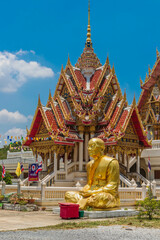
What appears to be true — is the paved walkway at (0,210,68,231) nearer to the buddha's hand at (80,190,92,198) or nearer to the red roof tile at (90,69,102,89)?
the buddha's hand at (80,190,92,198)

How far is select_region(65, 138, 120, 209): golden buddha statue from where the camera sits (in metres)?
11.2

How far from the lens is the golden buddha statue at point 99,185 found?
440 inches

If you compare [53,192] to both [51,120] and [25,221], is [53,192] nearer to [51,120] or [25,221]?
[25,221]

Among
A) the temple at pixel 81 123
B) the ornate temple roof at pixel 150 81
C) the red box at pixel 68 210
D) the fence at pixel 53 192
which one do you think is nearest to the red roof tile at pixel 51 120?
the temple at pixel 81 123

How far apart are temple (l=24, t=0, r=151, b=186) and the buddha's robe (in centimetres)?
683

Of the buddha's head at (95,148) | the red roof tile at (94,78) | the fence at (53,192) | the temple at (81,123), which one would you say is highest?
the red roof tile at (94,78)

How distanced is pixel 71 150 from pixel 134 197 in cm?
530

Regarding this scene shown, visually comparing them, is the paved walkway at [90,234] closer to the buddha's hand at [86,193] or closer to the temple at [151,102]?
the buddha's hand at [86,193]

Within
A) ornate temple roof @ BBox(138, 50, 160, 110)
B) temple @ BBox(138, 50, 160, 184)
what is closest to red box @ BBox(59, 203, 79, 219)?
temple @ BBox(138, 50, 160, 184)

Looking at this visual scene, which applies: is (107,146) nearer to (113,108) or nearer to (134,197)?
(113,108)

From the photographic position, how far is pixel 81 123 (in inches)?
781

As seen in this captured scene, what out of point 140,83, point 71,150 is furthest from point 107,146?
point 140,83

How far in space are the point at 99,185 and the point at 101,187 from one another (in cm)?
15

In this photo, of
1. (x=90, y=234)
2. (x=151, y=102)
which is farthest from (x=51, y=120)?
(x=151, y=102)
